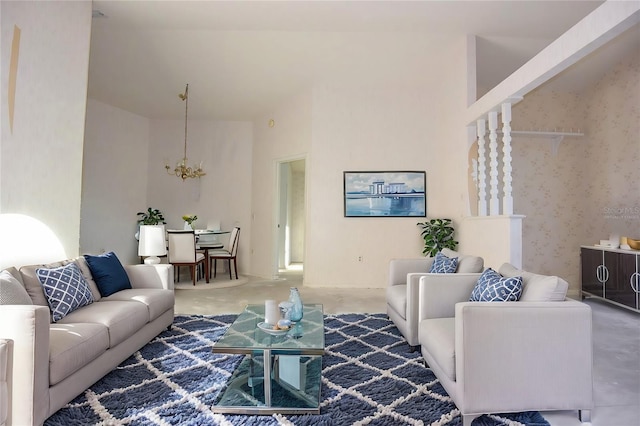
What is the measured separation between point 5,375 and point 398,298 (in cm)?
260

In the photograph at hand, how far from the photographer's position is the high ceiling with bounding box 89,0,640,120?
13.3 ft

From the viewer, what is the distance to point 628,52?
4715 mm

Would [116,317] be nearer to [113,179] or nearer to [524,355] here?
[524,355]

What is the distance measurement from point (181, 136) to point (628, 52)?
23.9ft

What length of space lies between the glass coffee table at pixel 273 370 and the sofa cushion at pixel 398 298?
855 millimetres

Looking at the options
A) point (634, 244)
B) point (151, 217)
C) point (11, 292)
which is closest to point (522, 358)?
point (11, 292)

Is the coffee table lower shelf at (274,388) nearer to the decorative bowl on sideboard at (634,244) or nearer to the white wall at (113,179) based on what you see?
the decorative bowl on sideboard at (634,244)

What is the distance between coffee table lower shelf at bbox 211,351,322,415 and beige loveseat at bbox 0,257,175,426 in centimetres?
80

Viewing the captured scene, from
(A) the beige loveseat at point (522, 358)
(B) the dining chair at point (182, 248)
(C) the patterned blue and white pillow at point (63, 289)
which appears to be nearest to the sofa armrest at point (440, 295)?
(A) the beige loveseat at point (522, 358)

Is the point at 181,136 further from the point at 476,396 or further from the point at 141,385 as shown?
the point at 476,396

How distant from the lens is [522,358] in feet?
6.09

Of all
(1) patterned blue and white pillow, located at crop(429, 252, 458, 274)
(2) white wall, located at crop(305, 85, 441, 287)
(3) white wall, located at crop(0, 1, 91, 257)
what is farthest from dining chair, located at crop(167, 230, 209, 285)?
(1) patterned blue and white pillow, located at crop(429, 252, 458, 274)

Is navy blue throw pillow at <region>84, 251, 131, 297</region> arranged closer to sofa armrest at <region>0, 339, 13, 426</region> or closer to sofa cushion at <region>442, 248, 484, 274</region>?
sofa armrest at <region>0, 339, 13, 426</region>

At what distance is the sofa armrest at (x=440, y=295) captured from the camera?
2627mm
